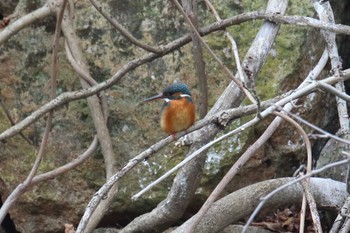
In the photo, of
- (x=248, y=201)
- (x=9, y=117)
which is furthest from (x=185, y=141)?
(x=9, y=117)

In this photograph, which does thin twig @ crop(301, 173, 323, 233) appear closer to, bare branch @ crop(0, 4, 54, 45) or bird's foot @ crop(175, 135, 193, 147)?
bird's foot @ crop(175, 135, 193, 147)

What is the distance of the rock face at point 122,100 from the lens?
503 cm

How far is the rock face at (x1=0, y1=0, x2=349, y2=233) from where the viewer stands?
16.5 ft

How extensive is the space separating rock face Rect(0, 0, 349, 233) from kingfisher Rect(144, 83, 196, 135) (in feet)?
2.51

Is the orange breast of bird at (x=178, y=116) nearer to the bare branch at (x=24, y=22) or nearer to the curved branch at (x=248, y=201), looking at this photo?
the curved branch at (x=248, y=201)

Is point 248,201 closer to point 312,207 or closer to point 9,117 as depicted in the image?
point 312,207

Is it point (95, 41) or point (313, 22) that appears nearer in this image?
point (313, 22)

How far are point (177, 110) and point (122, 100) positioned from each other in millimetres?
1024

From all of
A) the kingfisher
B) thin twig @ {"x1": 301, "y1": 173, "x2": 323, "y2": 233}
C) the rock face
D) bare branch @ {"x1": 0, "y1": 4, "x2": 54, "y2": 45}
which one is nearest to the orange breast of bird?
the kingfisher

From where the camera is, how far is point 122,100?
5.08 meters

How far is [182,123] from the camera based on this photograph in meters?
4.10

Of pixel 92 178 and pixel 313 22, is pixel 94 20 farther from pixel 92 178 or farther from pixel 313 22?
pixel 313 22

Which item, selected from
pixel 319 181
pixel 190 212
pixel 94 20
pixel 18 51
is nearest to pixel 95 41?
pixel 94 20

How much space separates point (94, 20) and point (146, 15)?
1.00ft
